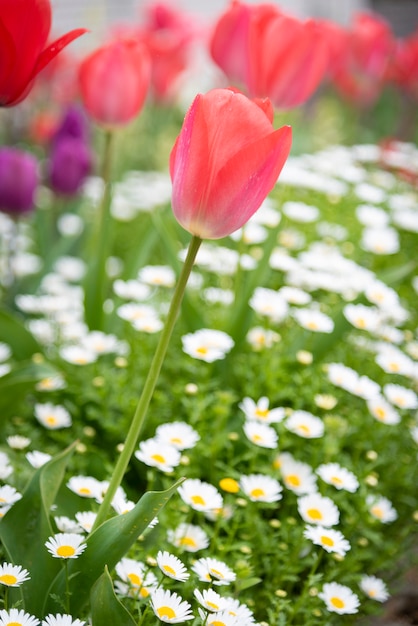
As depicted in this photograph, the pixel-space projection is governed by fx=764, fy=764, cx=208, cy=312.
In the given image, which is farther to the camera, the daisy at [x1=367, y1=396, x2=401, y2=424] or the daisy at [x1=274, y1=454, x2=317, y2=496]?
the daisy at [x1=367, y1=396, x2=401, y2=424]

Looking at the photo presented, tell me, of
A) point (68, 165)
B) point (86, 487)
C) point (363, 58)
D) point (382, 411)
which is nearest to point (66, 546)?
point (86, 487)

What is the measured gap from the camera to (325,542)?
1.17m

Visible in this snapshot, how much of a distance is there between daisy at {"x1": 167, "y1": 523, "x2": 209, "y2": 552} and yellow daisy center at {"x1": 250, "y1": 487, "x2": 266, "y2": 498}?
0.10m

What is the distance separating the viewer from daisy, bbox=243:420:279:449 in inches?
51.7

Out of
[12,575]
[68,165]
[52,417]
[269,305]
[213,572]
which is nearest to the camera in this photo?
[12,575]

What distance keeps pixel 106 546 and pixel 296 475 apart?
1.60 feet

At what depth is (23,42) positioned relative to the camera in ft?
3.17

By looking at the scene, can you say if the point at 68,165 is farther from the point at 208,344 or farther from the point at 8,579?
the point at 8,579

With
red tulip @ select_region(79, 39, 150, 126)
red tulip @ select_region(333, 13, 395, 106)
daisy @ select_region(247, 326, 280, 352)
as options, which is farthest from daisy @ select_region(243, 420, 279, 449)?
red tulip @ select_region(333, 13, 395, 106)

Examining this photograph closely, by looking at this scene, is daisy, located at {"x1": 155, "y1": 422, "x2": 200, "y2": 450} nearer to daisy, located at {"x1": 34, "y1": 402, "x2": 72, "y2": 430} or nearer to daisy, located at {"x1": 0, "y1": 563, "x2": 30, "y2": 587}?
daisy, located at {"x1": 34, "y1": 402, "x2": 72, "y2": 430}

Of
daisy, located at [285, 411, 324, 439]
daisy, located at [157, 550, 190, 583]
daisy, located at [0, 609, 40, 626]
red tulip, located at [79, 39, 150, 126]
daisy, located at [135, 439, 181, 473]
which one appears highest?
red tulip, located at [79, 39, 150, 126]

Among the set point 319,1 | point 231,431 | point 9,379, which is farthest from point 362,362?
point 319,1

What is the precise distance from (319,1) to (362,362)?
7757 millimetres

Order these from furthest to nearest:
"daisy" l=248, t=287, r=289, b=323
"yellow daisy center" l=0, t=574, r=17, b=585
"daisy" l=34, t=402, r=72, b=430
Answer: "daisy" l=248, t=287, r=289, b=323 < "daisy" l=34, t=402, r=72, b=430 < "yellow daisy center" l=0, t=574, r=17, b=585
